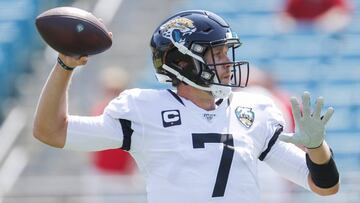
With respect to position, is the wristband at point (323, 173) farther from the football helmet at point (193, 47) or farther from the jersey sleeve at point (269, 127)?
the football helmet at point (193, 47)

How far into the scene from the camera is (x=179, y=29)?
11.3 ft

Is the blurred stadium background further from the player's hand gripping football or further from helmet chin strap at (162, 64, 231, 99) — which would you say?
the player's hand gripping football

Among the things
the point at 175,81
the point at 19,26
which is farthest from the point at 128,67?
the point at 175,81

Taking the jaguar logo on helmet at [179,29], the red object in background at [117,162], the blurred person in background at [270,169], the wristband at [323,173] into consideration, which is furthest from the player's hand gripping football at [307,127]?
the red object in background at [117,162]

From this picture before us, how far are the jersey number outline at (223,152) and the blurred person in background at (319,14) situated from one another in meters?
3.13

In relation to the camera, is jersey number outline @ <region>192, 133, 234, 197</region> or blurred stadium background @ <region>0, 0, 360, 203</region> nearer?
jersey number outline @ <region>192, 133, 234, 197</region>

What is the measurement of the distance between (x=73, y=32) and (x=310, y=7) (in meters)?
3.34

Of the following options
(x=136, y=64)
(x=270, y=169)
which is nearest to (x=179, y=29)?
(x=270, y=169)

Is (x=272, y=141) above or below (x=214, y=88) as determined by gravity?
below

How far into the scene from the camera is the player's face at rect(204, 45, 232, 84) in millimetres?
3402

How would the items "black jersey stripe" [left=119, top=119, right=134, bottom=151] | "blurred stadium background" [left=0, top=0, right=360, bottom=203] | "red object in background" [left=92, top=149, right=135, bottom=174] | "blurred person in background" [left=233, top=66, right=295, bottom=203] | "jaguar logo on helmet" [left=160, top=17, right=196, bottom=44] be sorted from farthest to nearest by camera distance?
"blurred stadium background" [left=0, top=0, right=360, bottom=203] → "red object in background" [left=92, top=149, right=135, bottom=174] → "blurred person in background" [left=233, top=66, right=295, bottom=203] → "jaguar logo on helmet" [left=160, top=17, right=196, bottom=44] → "black jersey stripe" [left=119, top=119, right=134, bottom=151]

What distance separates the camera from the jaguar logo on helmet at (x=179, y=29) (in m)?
3.45

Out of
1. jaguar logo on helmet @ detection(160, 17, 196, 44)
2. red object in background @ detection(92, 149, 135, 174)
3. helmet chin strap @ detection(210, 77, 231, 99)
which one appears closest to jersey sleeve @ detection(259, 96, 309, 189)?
helmet chin strap @ detection(210, 77, 231, 99)

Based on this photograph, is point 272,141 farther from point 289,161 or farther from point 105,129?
point 105,129
